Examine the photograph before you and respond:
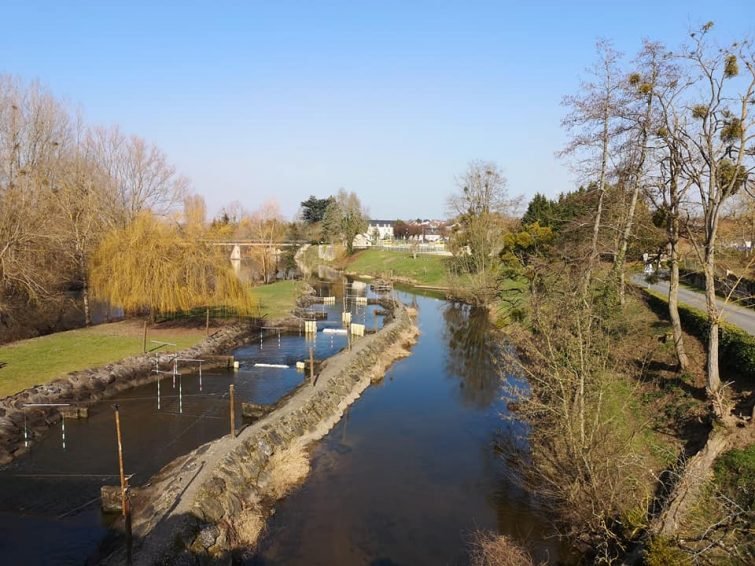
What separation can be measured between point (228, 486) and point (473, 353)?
2094 cm

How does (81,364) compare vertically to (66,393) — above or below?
above

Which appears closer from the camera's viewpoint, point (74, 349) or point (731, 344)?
point (731, 344)

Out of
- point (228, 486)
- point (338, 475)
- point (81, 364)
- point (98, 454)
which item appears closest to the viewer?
point (228, 486)

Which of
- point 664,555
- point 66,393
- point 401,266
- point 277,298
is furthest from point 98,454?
point 401,266

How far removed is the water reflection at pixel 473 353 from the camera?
2406 centimetres

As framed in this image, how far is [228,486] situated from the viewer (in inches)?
514

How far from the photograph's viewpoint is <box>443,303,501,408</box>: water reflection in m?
24.1

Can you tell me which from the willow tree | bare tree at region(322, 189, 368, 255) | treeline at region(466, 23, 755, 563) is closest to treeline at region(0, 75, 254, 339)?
the willow tree

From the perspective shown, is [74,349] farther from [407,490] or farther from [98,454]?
[407,490]

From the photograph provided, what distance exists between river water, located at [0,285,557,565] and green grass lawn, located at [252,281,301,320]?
1306cm

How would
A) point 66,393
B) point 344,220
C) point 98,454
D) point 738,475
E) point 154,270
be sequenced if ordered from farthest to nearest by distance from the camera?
point 344,220 < point 154,270 < point 66,393 < point 98,454 < point 738,475

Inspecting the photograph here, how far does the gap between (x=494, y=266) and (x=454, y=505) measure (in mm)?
35947

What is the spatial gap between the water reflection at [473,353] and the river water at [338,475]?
7.1 inches

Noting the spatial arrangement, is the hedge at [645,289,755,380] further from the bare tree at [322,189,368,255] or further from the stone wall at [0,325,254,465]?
the bare tree at [322,189,368,255]
